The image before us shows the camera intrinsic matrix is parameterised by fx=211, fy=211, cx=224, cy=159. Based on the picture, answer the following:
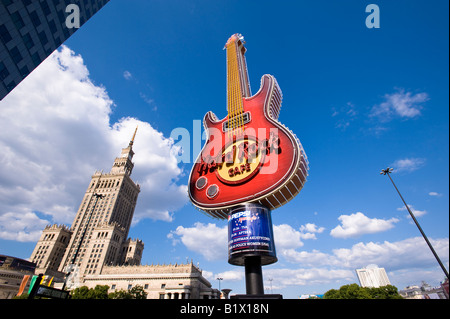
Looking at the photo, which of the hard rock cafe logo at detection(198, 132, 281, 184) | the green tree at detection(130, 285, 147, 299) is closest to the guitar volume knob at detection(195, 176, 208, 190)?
the hard rock cafe logo at detection(198, 132, 281, 184)

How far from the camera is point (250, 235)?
23422 millimetres

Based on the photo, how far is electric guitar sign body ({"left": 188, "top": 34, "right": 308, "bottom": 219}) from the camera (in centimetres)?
2578

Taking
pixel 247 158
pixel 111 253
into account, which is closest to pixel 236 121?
pixel 247 158

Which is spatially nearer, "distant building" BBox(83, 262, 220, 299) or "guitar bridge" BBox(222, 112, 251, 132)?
"guitar bridge" BBox(222, 112, 251, 132)

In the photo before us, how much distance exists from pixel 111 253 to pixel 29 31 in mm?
85734

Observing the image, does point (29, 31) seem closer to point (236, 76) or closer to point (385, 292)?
point (236, 76)

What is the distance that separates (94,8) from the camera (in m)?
52.4

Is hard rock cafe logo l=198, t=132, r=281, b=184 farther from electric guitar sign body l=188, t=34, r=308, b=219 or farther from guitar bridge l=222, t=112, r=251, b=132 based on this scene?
guitar bridge l=222, t=112, r=251, b=132

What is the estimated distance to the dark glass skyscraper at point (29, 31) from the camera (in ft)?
118

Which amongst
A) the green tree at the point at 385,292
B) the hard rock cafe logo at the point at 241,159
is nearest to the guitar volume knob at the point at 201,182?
the hard rock cafe logo at the point at 241,159

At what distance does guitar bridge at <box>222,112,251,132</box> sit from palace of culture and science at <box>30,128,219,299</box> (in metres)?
36.3
